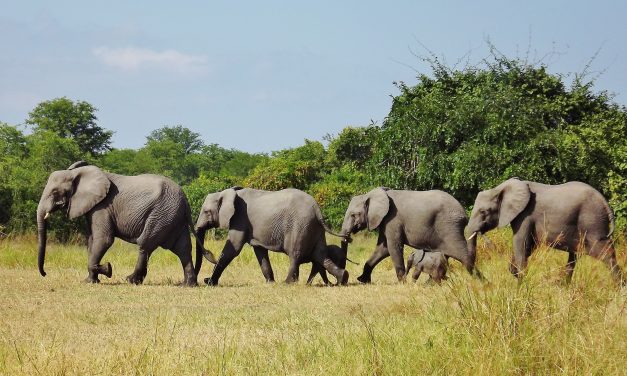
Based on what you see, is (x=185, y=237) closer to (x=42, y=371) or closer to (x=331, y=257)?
(x=331, y=257)

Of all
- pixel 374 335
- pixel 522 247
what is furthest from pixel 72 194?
pixel 374 335

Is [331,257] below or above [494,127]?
below

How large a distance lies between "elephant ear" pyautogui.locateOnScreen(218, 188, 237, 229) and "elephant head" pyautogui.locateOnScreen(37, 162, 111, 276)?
1765mm

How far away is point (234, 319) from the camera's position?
9305 millimetres

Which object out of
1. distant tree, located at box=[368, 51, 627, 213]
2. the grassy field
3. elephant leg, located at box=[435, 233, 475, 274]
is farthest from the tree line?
the grassy field

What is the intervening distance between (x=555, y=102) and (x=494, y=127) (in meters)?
3.94

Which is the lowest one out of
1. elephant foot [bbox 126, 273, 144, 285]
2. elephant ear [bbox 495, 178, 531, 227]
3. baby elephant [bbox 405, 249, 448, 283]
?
elephant foot [bbox 126, 273, 144, 285]

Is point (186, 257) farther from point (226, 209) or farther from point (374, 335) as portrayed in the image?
point (374, 335)

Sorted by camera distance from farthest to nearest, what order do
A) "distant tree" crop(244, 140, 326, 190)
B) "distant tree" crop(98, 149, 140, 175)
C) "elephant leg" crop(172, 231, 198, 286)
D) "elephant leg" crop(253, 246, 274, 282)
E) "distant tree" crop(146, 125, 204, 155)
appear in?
"distant tree" crop(146, 125, 204, 155), "distant tree" crop(98, 149, 140, 175), "distant tree" crop(244, 140, 326, 190), "elephant leg" crop(253, 246, 274, 282), "elephant leg" crop(172, 231, 198, 286)

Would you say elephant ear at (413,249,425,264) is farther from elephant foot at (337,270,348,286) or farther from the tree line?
the tree line

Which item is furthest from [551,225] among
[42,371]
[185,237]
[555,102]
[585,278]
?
[555,102]

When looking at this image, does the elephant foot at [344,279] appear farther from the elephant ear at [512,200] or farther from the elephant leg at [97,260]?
the elephant leg at [97,260]

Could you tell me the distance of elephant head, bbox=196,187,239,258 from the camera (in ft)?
44.8

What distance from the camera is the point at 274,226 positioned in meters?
13.6
